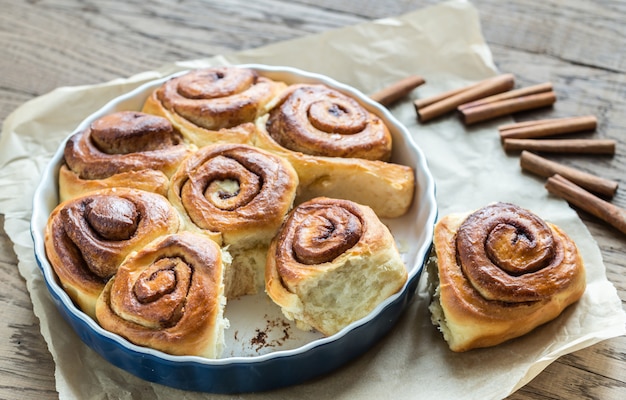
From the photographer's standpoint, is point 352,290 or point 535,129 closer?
point 352,290

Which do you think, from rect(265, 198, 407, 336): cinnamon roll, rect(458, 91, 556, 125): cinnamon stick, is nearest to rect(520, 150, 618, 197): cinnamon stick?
rect(458, 91, 556, 125): cinnamon stick

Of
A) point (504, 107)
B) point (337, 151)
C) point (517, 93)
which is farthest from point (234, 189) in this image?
point (517, 93)

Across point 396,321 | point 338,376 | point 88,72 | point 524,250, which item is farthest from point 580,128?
point 88,72

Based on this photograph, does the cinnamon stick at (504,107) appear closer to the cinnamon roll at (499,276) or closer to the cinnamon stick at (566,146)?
the cinnamon stick at (566,146)

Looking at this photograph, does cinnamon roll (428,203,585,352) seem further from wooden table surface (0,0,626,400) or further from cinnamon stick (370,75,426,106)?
cinnamon stick (370,75,426,106)

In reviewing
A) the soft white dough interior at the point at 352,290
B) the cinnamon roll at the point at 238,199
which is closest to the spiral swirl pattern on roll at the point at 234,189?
the cinnamon roll at the point at 238,199

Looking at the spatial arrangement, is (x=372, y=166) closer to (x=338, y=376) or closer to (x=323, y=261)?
(x=323, y=261)

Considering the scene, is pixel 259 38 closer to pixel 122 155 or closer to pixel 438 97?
pixel 438 97

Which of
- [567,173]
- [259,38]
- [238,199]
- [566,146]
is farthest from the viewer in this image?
[259,38]
